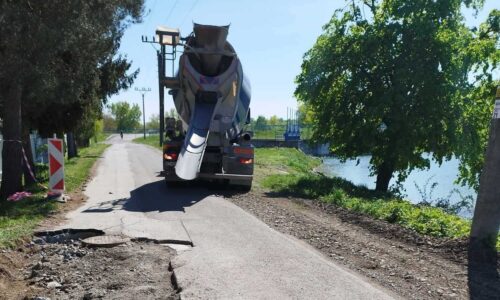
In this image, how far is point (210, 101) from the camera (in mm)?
13031

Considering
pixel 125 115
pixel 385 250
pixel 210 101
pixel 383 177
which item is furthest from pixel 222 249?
pixel 125 115

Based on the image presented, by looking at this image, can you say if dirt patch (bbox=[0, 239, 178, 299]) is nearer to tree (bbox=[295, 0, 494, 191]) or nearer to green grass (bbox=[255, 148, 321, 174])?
tree (bbox=[295, 0, 494, 191])

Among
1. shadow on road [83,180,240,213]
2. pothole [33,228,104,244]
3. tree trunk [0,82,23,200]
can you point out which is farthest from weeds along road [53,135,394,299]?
tree trunk [0,82,23,200]

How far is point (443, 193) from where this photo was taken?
23.2 m

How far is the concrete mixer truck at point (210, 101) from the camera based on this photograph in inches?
500

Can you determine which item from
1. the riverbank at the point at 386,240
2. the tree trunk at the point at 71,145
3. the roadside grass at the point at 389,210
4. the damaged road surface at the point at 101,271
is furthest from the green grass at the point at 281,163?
the damaged road surface at the point at 101,271

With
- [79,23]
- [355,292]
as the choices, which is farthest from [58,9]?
[355,292]

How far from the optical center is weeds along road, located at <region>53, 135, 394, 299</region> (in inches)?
193

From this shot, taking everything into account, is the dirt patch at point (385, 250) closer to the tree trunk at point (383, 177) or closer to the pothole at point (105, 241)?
the pothole at point (105, 241)

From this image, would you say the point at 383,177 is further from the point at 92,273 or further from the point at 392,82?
the point at 92,273

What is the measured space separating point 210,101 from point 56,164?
4.46 meters

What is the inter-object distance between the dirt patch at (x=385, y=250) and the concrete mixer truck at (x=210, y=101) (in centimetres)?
254

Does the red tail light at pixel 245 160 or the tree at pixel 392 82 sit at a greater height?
the tree at pixel 392 82

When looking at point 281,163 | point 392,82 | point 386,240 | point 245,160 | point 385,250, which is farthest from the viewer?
point 281,163
